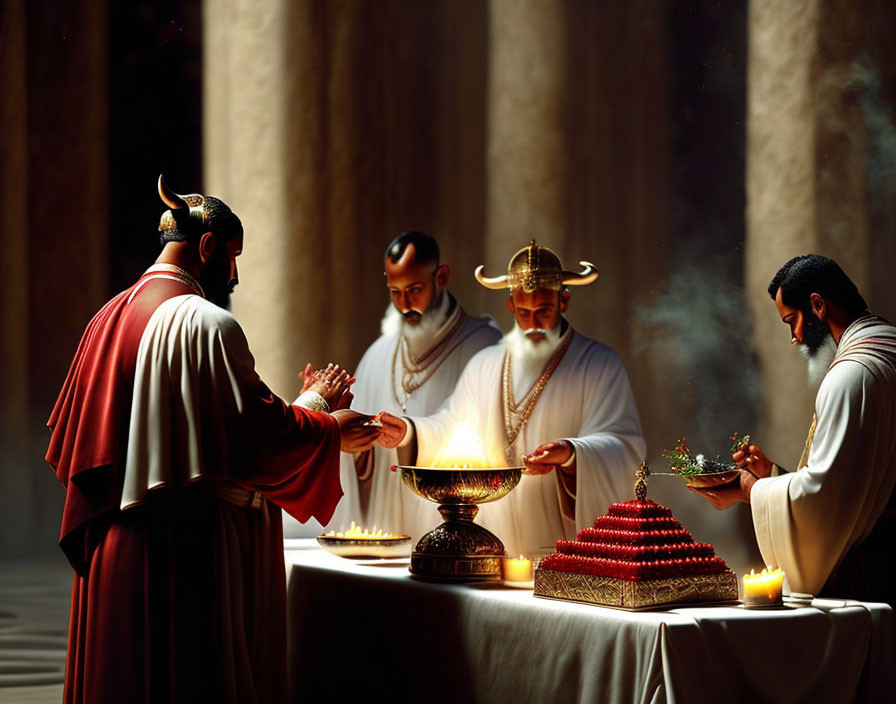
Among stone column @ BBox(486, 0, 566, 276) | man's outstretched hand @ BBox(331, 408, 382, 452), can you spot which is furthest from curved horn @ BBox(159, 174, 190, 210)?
stone column @ BBox(486, 0, 566, 276)

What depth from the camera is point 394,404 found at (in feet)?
19.0

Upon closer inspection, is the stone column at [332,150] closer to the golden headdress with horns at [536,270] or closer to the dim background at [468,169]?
the dim background at [468,169]

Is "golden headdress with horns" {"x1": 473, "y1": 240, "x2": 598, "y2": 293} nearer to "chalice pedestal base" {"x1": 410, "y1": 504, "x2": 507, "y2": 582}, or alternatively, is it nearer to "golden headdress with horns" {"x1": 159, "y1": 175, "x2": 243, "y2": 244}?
"chalice pedestal base" {"x1": 410, "y1": 504, "x2": 507, "y2": 582}

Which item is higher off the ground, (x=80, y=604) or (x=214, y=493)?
(x=214, y=493)

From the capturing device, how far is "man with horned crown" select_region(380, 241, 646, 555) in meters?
4.65

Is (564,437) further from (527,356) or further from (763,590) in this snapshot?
(763,590)

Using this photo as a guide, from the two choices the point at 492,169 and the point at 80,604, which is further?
the point at 492,169

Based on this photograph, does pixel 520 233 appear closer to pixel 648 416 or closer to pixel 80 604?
pixel 648 416

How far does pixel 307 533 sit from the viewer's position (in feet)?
19.3

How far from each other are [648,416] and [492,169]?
6.64ft

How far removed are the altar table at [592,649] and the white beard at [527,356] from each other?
115 centimetres

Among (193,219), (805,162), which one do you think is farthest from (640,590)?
(805,162)

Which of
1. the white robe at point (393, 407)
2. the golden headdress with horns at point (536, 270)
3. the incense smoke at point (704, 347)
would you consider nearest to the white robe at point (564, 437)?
the golden headdress with horns at point (536, 270)

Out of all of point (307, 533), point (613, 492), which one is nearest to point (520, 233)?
point (307, 533)
